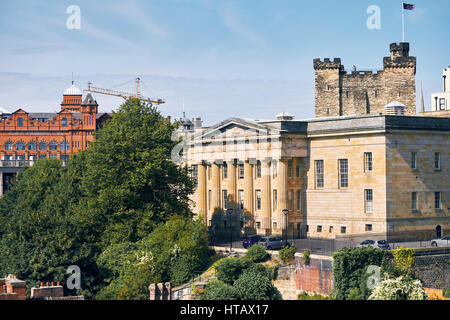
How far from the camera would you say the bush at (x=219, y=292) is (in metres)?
58.1

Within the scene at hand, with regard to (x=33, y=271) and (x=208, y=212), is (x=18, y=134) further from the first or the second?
(x=33, y=271)

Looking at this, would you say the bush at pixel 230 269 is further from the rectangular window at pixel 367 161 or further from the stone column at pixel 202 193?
the stone column at pixel 202 193

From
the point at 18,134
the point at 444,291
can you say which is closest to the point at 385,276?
the point at 444,291

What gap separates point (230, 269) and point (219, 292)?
3063mm

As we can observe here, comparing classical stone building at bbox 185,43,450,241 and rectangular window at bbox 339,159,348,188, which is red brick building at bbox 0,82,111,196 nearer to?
classical stone building at bbox 185,43,450,241

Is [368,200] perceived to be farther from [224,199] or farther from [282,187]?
[224,199]

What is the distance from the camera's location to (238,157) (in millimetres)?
83750

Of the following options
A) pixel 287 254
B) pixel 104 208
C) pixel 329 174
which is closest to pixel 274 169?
pixel 329 174

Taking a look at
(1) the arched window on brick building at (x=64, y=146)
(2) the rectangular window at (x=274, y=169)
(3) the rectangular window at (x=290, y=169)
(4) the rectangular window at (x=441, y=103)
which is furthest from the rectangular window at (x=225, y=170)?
(1) the arched window on brick building at (x=64, y=146)

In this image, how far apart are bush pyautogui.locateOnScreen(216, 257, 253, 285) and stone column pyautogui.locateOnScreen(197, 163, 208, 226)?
27.1 metres

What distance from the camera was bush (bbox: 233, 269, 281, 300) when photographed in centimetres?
5834

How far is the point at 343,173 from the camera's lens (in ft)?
245
